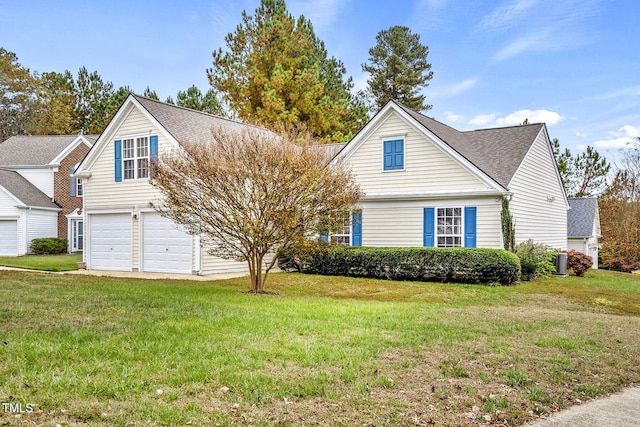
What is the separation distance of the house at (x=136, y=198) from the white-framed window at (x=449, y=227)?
287 inches

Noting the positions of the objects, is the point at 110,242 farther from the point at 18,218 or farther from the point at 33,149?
the point at 33,149

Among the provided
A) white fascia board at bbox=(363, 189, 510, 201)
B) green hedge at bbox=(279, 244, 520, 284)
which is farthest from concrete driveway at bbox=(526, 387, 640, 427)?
white fascia board at bbox=(363, 189, 510, 201)

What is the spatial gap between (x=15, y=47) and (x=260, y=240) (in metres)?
45.8

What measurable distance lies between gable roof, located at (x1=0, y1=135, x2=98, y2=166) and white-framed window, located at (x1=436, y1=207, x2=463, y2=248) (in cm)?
2345

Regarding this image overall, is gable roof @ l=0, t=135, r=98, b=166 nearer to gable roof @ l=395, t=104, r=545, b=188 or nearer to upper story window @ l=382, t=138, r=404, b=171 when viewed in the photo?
upper story window @ l=382, t=138, r=404, b=171

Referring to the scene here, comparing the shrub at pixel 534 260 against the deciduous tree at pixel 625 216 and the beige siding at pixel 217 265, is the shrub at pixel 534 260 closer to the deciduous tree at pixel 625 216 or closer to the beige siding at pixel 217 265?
the beige siding at pixel 217 265

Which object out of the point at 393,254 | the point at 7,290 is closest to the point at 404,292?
the point at 393,254

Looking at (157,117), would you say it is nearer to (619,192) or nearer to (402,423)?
(402,423)

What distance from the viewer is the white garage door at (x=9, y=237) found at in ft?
93.4

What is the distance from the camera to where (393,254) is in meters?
17.3

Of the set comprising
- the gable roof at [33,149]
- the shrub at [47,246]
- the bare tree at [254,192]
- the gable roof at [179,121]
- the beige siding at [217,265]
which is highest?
the gable roof at [33,149]

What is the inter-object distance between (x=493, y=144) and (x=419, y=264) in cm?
710

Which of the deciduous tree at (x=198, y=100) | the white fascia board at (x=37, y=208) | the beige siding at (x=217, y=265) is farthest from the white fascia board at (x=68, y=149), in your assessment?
the beige siding at (x=217, y=265)

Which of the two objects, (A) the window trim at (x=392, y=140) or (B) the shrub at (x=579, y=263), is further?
(B) the shrub at (x=579, y=263)
